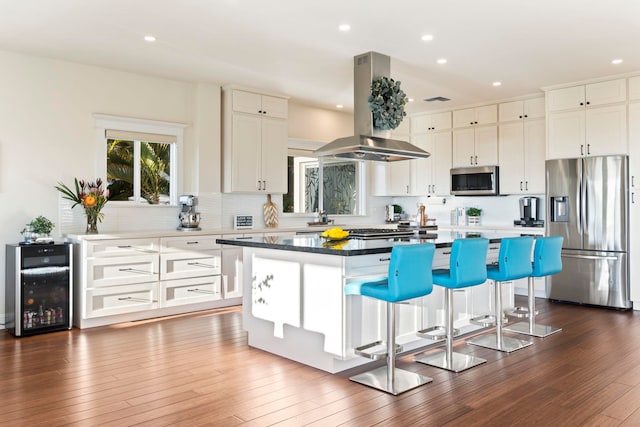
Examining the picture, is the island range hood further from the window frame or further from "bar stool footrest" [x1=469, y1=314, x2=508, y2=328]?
the window frame

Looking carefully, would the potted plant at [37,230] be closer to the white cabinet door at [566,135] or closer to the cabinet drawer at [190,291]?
the cabinet drawer at [190,291]

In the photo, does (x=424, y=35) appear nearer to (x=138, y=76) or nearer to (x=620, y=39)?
(x=620, y=39)

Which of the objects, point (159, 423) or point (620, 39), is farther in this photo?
point (620, 39)

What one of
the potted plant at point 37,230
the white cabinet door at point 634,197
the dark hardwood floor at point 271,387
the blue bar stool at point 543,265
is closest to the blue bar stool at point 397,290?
the dark hardwood floor at point 271,387

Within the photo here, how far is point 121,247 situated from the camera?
520cm

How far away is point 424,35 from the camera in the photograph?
4605 mm

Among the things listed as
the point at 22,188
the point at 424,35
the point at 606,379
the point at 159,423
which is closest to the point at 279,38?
the point at 424,35

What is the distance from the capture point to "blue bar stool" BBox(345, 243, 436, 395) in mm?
3188

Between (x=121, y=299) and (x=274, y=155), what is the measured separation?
111 inches

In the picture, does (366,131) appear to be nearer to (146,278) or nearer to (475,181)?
(146,278)

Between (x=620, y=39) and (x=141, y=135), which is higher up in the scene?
(x=620, y=39)

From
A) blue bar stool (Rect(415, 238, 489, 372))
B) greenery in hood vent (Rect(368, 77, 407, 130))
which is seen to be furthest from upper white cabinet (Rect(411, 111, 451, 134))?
blue bar stool (Rect(415, 238, 489, 372))

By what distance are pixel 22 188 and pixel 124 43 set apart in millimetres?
1849

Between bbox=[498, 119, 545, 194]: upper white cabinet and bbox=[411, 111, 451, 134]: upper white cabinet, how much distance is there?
3.02ft
